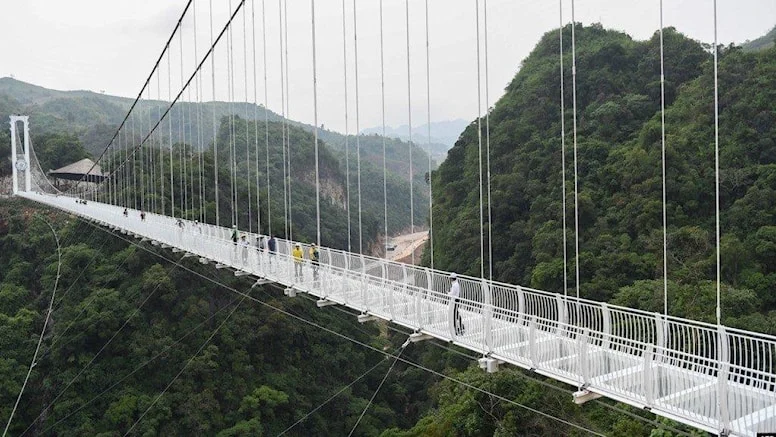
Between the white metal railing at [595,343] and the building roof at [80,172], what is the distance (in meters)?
34.3

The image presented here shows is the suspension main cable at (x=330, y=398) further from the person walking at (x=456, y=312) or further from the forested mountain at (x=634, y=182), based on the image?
the person walking at (x=456, y=312)

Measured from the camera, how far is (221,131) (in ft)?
150

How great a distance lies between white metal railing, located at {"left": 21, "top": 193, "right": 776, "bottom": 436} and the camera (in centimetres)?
463

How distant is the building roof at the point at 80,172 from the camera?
135ft

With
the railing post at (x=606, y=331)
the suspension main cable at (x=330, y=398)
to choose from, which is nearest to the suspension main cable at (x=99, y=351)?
the suspension main cable at (x=330, y=398)

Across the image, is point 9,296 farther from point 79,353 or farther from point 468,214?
point 468,214

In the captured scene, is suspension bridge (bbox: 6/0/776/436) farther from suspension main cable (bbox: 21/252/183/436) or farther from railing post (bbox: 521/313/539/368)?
suspension main cable (bbox: 21/252/183/436)

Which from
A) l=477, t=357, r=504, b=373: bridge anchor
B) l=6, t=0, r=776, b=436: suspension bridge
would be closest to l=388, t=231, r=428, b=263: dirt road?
l=6, t=0, r=776, b=436: suspension bridge

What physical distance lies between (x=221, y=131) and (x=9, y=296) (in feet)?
75.4

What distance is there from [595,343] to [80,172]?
134 ft

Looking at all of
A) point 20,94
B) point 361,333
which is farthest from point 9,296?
point 20,94

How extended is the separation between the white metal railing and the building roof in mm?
34302

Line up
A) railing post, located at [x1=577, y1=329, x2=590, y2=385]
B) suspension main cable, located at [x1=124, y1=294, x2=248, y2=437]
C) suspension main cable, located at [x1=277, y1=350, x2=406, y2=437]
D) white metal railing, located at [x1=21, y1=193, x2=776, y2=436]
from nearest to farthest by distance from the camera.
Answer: white metal railing, located at [x1=21, y1=193, x2=776, y2=436], railing post, located at [x1=577, y1=329, x2=590, y2=385], suspension main cable, located at [x1=124, y1=294, x2=248, y2=437], suspension main cable, located at [x1=277, y1=350, x2=406, y2=437]

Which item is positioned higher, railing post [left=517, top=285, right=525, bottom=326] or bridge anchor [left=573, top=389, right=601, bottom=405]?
railing post [left=517, top=285, right=525, bottom=326]
